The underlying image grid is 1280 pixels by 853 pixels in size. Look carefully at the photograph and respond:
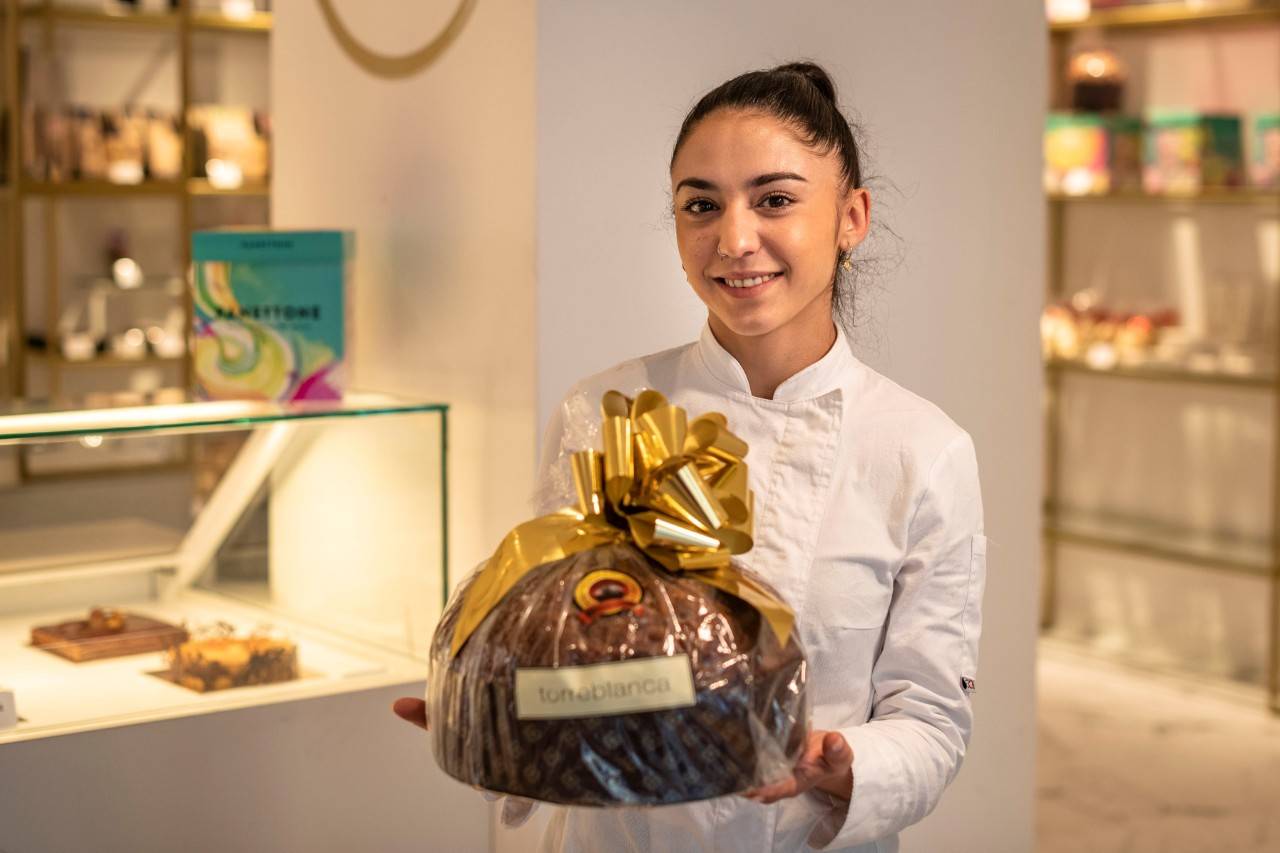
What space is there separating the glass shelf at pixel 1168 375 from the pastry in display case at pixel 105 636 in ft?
10.9

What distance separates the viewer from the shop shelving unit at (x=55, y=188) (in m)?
4.79

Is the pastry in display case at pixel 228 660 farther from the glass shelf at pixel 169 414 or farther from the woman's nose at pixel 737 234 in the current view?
the woman's nose at pixel 737 234

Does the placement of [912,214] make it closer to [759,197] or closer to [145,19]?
[759,197]

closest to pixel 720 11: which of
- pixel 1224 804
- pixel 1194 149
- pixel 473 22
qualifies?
pixel 473 22

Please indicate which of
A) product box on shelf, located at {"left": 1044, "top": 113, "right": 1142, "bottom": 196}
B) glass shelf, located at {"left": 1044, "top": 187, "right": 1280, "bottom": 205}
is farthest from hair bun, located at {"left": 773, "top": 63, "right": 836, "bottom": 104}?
A: product box on shelf, located at {"left": 1044, "top": 113, "right": 1142, "bottom": 196}

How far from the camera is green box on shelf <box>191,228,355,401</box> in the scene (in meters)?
2.04

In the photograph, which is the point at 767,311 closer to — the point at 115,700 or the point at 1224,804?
the point at 115,700

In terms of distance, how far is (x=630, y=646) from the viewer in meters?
1.13

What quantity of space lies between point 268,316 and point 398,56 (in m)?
0.42

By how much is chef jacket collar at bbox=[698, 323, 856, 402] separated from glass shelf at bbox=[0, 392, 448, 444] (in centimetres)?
58

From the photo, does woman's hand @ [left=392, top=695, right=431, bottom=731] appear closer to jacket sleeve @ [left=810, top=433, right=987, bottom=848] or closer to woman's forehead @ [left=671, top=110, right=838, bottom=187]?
jacket sleeve @ [left=810, top=433, right=987, bottom=848]

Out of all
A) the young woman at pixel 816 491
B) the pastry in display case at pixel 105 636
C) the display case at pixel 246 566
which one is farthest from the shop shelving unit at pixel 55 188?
the young woman at pixel 816 491

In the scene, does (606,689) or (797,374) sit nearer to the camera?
(606,689)

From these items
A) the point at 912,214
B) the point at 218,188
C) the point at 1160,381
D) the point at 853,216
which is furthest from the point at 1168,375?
the point at 853,216
